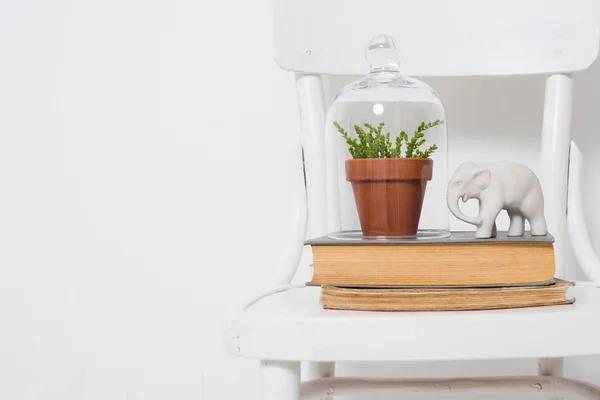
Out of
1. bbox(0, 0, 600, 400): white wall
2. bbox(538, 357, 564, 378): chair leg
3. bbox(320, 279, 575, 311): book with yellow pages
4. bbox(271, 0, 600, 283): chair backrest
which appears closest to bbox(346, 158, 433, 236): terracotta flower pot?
bbox(320, 279, 575, 311): book with yellow pages

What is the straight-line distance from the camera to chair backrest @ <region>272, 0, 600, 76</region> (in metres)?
0.96

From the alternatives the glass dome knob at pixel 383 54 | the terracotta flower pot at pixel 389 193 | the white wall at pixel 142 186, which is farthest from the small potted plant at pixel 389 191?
the white wall at pixel 142 186

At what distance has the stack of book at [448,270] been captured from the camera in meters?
0.62

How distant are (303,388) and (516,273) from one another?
0.35 m

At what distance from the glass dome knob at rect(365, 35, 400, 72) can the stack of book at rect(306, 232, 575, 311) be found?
24 centimetres

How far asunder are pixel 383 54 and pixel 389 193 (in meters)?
0.17

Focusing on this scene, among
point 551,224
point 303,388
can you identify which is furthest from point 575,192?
point 303,388

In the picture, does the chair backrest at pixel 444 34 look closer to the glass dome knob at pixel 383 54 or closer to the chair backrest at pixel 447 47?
the chair backrest at pixel 447 47

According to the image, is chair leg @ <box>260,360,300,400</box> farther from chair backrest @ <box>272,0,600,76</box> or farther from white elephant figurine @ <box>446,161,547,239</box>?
chair backrest @ <box>272,0,600,76</box>

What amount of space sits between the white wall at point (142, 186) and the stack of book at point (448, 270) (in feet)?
2.03

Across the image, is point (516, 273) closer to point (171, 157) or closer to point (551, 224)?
point (551, 224)

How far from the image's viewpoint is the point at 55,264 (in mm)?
1297

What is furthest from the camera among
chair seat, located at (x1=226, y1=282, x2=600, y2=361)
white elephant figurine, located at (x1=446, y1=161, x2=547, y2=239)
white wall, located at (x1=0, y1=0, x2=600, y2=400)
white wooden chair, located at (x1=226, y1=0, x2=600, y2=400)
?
white wall, located at (x1=0, y1=0, x2=600, y2=400)

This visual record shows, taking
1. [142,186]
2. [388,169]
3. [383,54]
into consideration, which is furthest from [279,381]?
[142,186]
